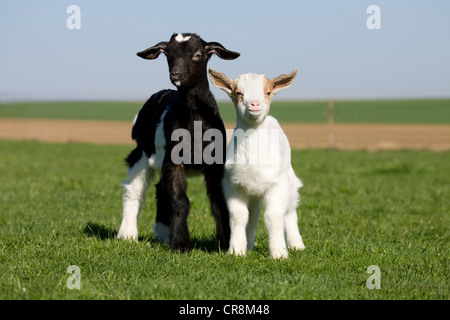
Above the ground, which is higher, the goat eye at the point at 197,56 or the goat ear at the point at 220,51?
the goat ear at the point at 220,51

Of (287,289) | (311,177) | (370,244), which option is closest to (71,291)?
(287,289)

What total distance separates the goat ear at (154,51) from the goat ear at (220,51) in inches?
18.5

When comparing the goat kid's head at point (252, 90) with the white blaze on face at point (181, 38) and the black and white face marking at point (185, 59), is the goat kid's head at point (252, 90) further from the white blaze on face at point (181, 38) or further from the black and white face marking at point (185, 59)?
the white blaze on face at point (181, 38)

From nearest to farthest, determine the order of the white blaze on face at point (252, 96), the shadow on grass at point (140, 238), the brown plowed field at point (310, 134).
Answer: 1. the white blaze on face at point (252, 96)
2. the shadow on grass at point (140, 238)
3. the brown plowed field at point (310, 134)

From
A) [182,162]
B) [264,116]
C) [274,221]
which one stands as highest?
[264,116]

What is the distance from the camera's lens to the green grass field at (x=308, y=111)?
3588cm

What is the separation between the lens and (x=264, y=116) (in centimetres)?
556

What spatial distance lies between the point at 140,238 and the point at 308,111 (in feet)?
111

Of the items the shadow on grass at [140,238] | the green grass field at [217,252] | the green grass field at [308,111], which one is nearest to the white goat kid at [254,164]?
the green grass field at [217,252]

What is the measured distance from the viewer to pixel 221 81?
5734 mm

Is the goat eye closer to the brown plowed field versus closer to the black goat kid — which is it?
the black goat kid

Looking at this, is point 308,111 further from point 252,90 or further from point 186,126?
point 252,90
